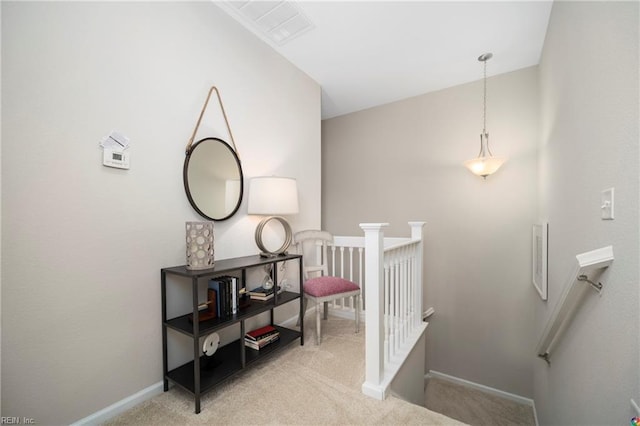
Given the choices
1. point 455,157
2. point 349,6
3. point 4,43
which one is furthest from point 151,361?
point 455,157

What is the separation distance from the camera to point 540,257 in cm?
231

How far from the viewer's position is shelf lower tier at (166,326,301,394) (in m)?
1.51

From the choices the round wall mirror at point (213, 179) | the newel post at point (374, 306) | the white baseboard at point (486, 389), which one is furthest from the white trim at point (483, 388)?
the round wall mirror at point (213, 179)

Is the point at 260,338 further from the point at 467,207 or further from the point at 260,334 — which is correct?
the point at 467,207

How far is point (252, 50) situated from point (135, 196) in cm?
160

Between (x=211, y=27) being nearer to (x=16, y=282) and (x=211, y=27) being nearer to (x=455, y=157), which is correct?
(x=16, y=282)

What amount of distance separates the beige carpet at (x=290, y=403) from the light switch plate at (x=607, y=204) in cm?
123

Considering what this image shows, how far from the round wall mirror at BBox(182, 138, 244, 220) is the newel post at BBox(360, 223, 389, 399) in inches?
43.3

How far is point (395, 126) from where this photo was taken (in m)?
3.53

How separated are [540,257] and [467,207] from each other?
90cm

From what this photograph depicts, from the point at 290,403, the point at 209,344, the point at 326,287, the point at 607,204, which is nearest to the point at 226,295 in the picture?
the point at 209,344

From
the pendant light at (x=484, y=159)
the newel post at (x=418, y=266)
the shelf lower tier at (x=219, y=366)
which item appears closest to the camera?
the shelf lower tier at (x=219, y=366)

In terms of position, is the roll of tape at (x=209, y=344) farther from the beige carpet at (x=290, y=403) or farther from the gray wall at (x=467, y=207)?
the gray wall at (x=467, y=207)

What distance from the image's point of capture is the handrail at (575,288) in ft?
3.28
